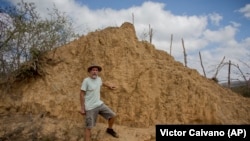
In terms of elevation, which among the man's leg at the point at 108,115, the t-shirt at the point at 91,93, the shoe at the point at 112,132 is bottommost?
the shoe at the point at 112,132

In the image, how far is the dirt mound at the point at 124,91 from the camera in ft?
21.6

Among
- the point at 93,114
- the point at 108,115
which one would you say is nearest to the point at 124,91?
the point at 108,115


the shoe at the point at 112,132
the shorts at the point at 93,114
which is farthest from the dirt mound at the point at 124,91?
the shorts at the point at 93,114

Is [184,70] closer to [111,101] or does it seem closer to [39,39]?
[111,101]

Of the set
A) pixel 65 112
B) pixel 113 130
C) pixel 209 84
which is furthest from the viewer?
pixel 209 84

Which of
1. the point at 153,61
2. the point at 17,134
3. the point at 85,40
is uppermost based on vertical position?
the point at 85,40

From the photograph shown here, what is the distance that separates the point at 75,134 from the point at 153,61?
106 inches

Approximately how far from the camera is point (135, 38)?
25.5ft

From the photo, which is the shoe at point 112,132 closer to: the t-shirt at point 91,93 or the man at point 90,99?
the man at point 90,99

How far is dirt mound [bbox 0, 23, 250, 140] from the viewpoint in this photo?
658 centimetres

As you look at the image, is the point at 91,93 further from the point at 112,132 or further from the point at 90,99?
the point at 112,132

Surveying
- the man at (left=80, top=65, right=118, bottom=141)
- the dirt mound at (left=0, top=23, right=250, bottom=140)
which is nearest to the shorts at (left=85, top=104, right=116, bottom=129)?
the man at (left=80, top=65, right=118, bottom=141)

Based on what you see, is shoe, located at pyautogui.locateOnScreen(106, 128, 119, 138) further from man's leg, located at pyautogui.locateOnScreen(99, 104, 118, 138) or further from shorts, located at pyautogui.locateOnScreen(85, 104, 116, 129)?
shorts, located at pyautogui.locateOnScreen(85, 104, 116, 129)

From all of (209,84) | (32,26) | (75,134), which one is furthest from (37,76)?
(209,84)
